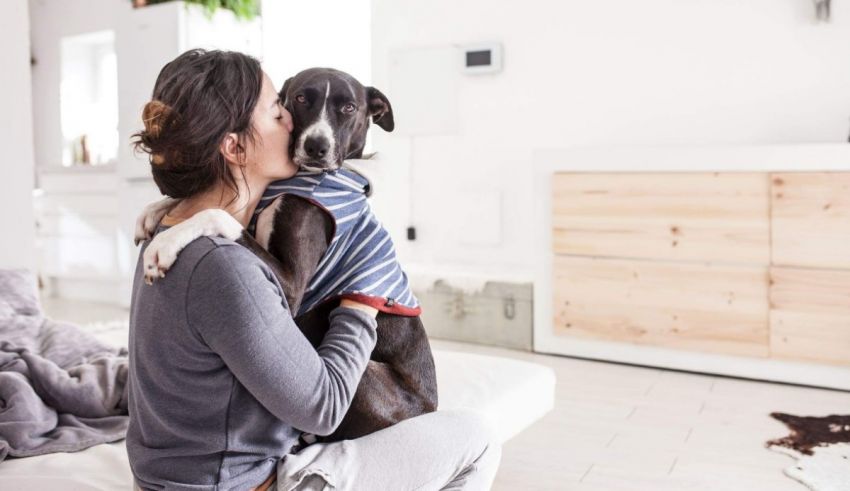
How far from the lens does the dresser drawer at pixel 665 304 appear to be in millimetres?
3350

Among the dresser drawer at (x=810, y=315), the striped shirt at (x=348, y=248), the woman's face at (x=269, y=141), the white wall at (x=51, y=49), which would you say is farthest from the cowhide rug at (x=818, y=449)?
the white wall at (x=51, y=49)

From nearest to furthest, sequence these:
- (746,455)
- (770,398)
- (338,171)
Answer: (338,171), (746,455), (770,398)

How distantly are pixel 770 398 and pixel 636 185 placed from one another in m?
1.07

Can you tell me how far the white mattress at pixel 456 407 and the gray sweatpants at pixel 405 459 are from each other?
4.6 inches

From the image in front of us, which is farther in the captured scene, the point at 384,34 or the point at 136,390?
the point at 384,34

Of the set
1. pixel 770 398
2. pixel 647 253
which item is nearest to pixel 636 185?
pixel 647 253

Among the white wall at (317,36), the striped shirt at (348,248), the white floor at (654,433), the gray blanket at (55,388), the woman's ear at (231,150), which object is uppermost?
the white wall at (317,36)

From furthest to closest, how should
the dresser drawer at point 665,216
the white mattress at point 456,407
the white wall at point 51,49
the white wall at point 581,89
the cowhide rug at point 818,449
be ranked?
the white wall at point 51,49 → the white wall at point 581,89 → the dresser drawer at point 665,216 → the cowhide rug at point 818,449 → the white mattress at point 456,407

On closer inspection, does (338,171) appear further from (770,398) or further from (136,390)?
(770,398)

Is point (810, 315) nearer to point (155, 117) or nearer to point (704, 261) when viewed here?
point (704, 261)

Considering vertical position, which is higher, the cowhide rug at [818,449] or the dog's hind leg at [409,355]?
the dog's hind leg at [409,355]

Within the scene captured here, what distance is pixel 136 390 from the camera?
1071mm

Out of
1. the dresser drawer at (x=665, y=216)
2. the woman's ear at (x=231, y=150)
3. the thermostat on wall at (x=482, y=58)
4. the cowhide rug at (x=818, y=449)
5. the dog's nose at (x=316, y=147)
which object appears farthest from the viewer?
the thermostat on wall at (x=482, y=58)

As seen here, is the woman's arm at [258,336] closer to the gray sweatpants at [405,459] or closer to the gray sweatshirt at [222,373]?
the gray sweatshirt at [222,373]
